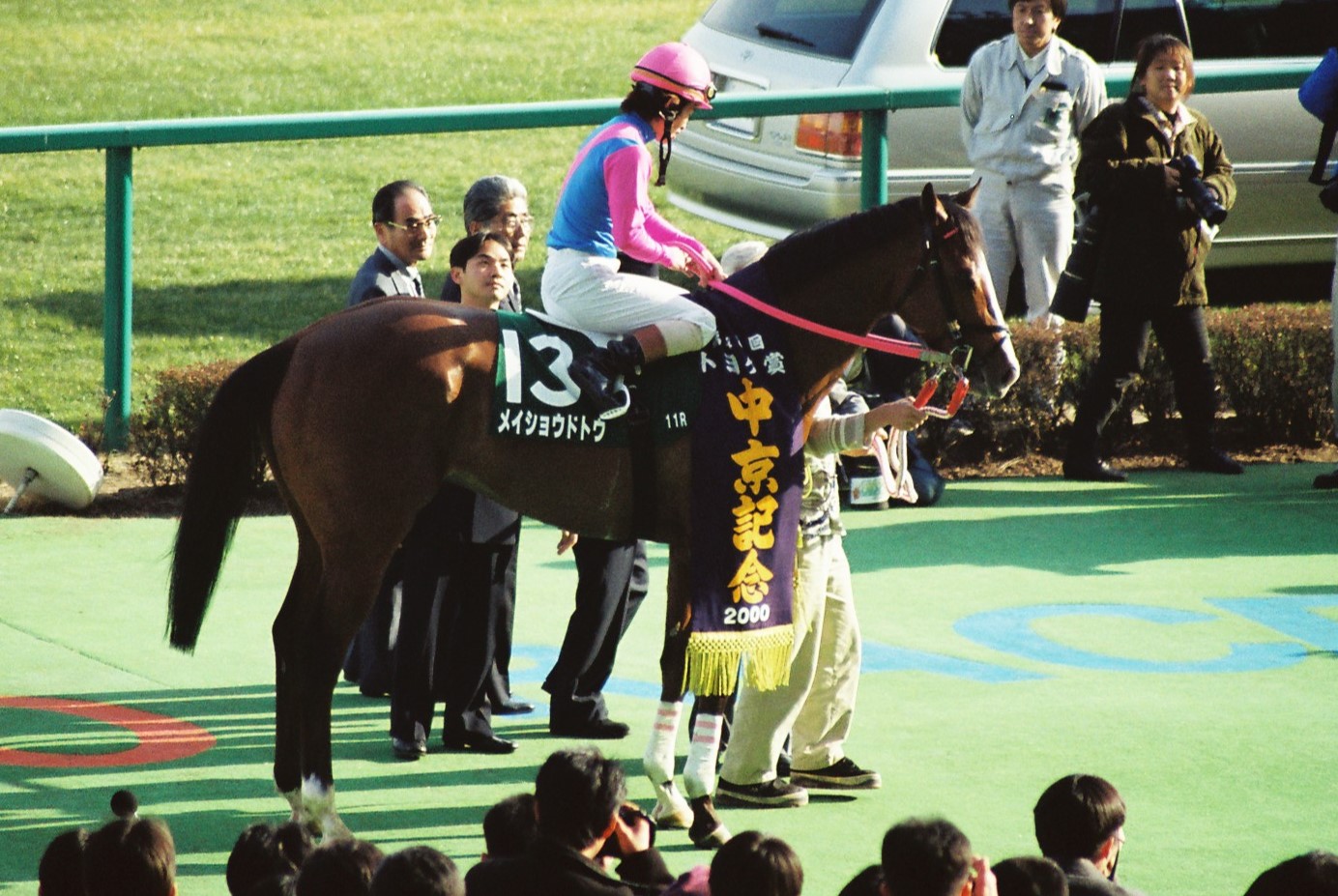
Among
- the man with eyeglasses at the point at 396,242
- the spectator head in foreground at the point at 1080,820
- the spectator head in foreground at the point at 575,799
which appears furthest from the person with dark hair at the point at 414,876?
the man with eyeglasses at the point at 396,242

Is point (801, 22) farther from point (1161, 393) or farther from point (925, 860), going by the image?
point (925, 860)

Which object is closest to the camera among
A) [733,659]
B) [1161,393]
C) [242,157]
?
[733,659]

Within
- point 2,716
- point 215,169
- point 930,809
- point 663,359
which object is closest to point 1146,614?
point 930,809

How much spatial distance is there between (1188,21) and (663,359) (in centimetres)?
770

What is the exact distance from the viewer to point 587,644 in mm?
7012

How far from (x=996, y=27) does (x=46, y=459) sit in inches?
240

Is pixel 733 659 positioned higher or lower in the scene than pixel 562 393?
lower

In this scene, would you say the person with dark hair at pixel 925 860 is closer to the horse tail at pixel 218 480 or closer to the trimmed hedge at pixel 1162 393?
the horse tail at pixel 218 480

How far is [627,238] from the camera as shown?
21.2 ft

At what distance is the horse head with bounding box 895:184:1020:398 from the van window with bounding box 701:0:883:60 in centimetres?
578

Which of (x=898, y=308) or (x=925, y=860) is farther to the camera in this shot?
(x=898, y=308)

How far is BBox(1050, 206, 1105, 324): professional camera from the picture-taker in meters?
10.5

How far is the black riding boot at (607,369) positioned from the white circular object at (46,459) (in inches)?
166

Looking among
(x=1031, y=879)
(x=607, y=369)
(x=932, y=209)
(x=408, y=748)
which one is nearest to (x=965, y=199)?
(x=932, y=209)
